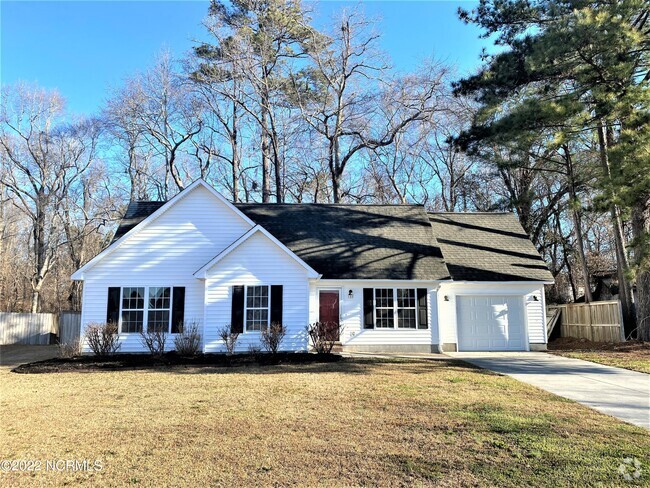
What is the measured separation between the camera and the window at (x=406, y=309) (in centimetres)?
1667

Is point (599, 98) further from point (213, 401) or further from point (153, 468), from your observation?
point (153, 468)

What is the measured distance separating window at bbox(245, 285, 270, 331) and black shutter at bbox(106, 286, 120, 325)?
4.41 meters

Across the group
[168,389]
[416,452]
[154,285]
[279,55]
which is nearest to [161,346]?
[154,285]

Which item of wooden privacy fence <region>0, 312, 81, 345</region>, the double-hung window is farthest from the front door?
wooden privacy fence <region>0, 312, 81, 345</region>

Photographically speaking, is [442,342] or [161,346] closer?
[161,346]

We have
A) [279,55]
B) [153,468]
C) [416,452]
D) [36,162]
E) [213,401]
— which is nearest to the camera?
[153,468]

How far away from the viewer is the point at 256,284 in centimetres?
1527

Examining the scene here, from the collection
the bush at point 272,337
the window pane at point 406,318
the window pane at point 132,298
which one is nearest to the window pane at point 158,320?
the window pane at point 132,298

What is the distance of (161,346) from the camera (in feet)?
47.6

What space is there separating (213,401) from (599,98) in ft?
43.7

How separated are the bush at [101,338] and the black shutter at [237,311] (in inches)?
149

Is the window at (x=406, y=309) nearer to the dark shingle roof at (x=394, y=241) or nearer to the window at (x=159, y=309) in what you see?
the dark shingle roof at (x=394, y=241)

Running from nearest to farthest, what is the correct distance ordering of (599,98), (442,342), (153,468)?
(153,468) < (599,98) < (442,342)

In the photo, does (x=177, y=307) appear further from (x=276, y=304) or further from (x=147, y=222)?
(x=276, y=304)
